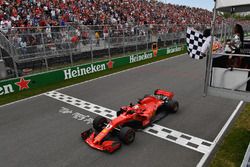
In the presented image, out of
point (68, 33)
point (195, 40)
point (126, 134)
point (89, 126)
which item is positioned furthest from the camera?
point (68, 33)

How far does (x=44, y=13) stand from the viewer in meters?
15.3

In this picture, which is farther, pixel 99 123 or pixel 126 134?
pixel 99 123

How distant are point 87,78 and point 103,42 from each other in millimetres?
3278

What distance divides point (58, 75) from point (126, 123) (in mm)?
6302

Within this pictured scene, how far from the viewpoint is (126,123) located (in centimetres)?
568

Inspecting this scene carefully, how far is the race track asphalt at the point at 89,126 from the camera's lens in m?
4.85

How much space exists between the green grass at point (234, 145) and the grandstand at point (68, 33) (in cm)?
847

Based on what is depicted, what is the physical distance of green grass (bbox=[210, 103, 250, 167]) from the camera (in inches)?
186

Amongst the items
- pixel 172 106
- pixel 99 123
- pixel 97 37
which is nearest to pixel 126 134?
pixel 99 123

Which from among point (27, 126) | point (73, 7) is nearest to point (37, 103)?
point (27, 126)

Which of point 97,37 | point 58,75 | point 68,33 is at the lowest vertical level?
point 58,75

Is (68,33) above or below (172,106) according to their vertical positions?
above

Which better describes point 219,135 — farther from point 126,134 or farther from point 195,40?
point 195,40

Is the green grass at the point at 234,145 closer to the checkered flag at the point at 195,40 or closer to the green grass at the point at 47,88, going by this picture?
the checkered flag at the point at 195,40
